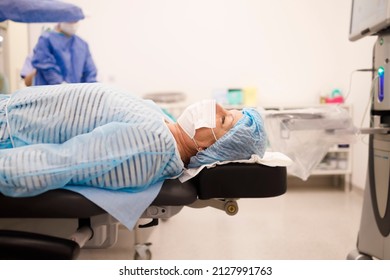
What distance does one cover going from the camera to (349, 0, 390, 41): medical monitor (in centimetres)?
132

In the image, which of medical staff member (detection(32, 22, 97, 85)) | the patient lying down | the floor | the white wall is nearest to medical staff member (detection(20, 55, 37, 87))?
medical staff member (detection(32, 22, 97, 85))

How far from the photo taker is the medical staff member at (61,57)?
7.66ft

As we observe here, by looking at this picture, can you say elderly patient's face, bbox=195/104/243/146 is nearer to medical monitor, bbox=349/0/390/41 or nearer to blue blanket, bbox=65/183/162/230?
blue blanket, bbox=65/183/162/230

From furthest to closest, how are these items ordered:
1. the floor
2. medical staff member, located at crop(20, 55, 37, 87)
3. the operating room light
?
medical staff member, located at crop(20, 55, 37, 87)
the floor
the operating room light

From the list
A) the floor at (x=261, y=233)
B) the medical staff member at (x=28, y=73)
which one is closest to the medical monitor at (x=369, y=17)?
the floor at (x=261, y=233)

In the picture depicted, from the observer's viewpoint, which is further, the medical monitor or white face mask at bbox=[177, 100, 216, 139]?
the medical monitor

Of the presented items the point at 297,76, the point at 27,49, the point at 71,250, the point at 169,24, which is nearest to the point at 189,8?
the point at 169,24

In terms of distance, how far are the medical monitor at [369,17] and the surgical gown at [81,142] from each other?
3.17 feet

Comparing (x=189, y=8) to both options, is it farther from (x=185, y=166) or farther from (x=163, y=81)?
(x=185, y=166)

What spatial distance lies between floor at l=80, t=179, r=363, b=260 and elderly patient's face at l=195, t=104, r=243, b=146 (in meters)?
0.97

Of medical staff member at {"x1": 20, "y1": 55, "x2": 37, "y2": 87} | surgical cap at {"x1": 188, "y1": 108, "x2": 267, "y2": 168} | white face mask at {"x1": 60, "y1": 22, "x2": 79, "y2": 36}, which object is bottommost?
surgical cap at {"x1": 188, "y1": 108, "x2": 267, "y2": 168}

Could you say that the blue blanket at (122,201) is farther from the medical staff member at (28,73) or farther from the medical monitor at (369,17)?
the medical staff member at (28,73)

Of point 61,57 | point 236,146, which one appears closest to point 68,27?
point 61,57

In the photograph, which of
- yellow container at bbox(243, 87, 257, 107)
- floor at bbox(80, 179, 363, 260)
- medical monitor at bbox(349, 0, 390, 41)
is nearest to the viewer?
medical monitor at bbox(349, 0, 390, 41)
